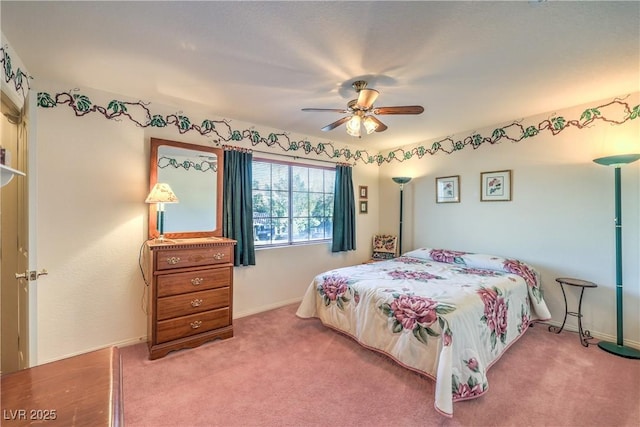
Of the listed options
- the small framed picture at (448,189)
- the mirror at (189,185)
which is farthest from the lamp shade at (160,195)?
the small framed picture at (448,189)

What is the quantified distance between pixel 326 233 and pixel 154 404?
9.80ft

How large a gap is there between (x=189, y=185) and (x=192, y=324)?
1.44 m

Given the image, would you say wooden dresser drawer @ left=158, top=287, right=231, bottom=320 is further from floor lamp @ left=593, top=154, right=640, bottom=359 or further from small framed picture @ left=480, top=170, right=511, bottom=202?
floor lamp @ left=593, top=154, right=640, bottom=359

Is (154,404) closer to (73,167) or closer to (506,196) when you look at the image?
(73,167)

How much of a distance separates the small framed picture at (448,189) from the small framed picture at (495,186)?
1.05 ft

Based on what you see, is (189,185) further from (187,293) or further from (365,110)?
(365,110)

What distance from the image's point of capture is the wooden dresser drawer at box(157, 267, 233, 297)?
245 centimetres

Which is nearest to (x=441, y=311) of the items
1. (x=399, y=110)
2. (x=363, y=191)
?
(x=399, y=110)

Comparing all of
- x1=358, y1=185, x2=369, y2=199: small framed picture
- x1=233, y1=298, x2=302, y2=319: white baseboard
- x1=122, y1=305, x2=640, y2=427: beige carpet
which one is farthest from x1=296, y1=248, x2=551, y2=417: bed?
x1=358, y1=185, x2=369, y2=199: small framed picture

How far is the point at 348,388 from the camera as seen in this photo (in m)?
2.03

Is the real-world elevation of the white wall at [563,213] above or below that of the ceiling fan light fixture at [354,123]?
below

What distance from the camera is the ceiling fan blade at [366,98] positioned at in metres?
2.10

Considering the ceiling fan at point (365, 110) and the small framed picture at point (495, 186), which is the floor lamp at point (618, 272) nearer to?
the small framed picture at point (495, 186)

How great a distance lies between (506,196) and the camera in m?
3.41
